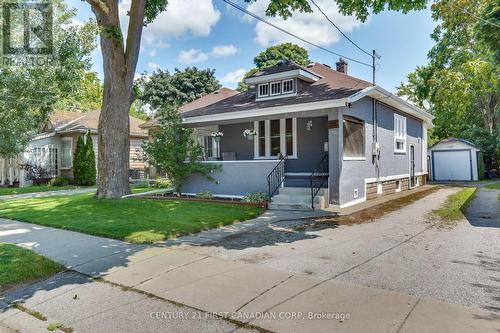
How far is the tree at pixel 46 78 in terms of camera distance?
1416 centimetres

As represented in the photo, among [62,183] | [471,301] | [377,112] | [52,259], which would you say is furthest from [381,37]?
[62,183]

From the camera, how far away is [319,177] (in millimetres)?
11977

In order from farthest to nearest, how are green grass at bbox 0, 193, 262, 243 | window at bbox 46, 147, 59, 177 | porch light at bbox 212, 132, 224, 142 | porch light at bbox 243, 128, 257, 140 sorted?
window at bbox 46, 147, 59, 177
porch light at bbox 212, 132, 224, 142
porch light at bbox 243, 128, 257, 140
green grass at bbox 0, 193, 262, 243

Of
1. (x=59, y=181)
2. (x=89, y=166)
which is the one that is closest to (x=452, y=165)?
(x=89, y=166)

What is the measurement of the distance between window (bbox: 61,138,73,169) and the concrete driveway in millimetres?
18148

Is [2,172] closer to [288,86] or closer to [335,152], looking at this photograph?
[288,86]

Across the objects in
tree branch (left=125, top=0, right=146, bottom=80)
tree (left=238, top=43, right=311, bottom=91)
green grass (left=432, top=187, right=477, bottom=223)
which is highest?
tree (left=238, top=43, right=311, bottom=91)

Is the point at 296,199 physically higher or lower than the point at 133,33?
lower

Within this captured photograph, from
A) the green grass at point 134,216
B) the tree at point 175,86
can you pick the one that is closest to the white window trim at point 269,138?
the green grass at point 134,216

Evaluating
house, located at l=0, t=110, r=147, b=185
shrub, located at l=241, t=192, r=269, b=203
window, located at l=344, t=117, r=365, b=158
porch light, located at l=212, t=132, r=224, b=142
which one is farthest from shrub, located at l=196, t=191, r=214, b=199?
house, located at l=0, t=110, r=147, b=185

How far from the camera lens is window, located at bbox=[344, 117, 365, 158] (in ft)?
37.0

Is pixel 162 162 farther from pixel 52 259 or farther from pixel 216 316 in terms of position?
pixel 216 316

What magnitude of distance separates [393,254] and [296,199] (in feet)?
17.4

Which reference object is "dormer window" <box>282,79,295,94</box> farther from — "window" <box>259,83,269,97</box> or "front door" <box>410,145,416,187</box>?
"front door" <box>410,145,416,187</box>
